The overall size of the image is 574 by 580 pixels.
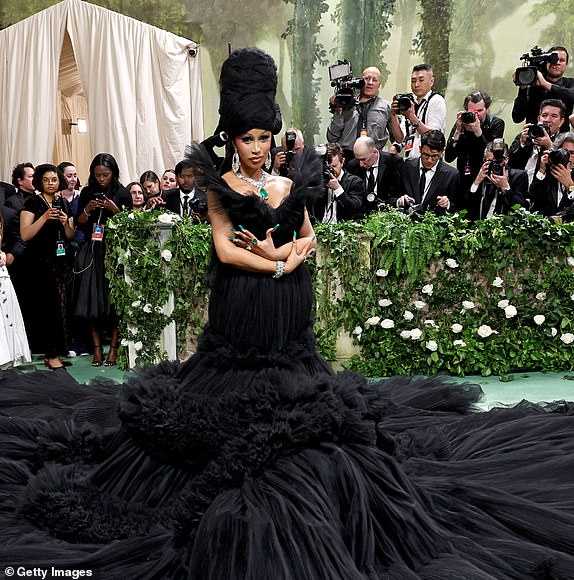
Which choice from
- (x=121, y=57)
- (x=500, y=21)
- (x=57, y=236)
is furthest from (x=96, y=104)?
(x=500, y=21)

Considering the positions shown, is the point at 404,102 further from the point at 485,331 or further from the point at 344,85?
the point at 485,331

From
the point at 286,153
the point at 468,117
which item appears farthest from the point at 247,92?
the point at 468,117

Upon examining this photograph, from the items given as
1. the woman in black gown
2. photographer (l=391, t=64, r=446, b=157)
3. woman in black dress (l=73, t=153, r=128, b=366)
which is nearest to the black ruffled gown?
the woman in black gown

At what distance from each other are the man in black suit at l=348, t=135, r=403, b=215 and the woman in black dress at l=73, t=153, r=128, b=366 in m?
2.39

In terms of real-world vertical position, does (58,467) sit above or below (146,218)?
below

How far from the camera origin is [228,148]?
306cm

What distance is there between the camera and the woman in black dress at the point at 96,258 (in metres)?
6.87

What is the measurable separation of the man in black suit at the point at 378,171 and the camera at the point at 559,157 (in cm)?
146

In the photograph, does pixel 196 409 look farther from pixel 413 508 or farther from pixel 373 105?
pixel 373 105

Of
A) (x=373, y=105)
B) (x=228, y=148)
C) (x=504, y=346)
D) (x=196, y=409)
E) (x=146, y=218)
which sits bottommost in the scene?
(x=504, y=346)

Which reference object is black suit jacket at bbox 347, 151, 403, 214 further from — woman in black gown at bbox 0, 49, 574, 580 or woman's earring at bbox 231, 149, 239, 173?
woman's earring at bbox 231, 149, 239, 173

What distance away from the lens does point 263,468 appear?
2.44 meters

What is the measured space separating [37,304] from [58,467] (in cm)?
419

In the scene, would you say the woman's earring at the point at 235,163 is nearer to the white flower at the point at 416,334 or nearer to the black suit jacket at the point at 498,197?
the white flower at the point at 416,334
